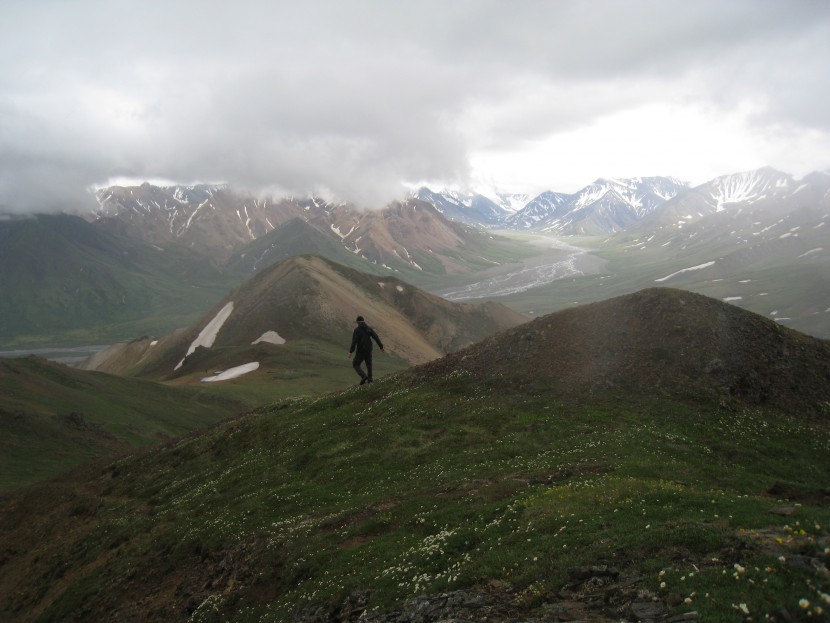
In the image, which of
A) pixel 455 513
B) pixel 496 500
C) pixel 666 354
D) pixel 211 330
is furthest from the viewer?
pixel 211 330

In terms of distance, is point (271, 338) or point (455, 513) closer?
point (455, 513)

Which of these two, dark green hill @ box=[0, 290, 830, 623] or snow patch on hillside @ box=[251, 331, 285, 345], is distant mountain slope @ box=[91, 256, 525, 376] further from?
dark green hill @ box=[0, 290, 830, 623]

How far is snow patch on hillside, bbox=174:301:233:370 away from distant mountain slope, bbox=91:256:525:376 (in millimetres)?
363

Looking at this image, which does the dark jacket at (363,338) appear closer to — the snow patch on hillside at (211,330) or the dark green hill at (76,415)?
the dark green hill at (76,415)

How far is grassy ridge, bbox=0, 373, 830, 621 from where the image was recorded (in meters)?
12.5

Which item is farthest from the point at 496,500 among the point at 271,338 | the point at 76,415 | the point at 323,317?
the point at 323,317

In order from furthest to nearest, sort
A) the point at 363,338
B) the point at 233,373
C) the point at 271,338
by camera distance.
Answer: the point at 271,338, the point at 233,373, the point at 363,338

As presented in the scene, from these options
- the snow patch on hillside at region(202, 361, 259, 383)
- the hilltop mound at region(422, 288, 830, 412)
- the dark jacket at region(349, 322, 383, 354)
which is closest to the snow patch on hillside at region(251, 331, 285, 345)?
the snow patch on hillside at region(202, 361, 259, 383)

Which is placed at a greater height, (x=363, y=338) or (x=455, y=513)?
(x=363, y=338)

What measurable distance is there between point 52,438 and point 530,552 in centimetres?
7808

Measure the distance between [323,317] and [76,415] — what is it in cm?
7589

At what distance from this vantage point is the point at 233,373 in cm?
11044

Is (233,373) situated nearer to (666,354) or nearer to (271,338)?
(271,338)

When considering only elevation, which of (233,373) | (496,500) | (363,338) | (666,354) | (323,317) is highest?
(323,317)
